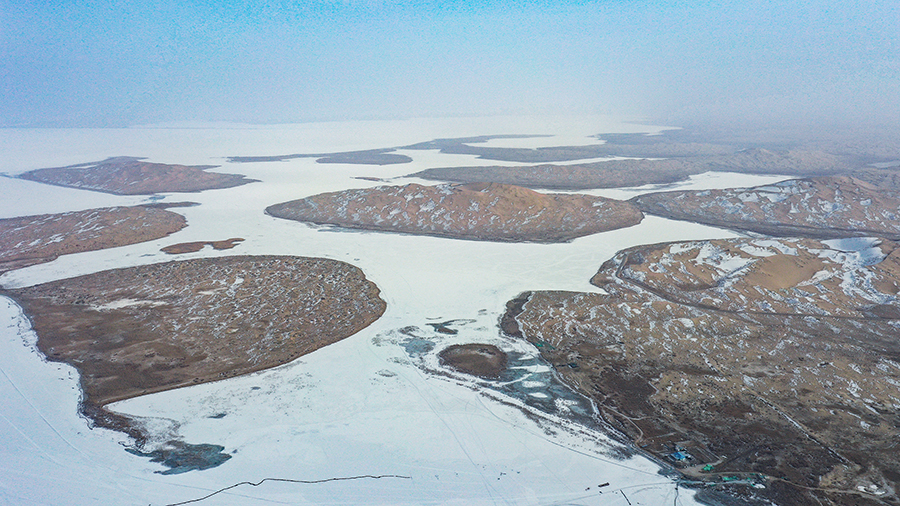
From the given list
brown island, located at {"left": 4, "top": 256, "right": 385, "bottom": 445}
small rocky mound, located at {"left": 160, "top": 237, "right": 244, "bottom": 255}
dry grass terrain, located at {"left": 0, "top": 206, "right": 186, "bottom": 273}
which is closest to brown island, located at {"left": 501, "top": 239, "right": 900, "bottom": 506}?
brown island, located at {"left": 4, "top": 256, "right": 385, "bottom": 445}

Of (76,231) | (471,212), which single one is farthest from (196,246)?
(471,212)

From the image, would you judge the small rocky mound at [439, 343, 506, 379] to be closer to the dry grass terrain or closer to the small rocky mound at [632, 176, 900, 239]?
the dry grass terrain

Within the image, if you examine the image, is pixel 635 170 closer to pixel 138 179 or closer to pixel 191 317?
pixel 191 317

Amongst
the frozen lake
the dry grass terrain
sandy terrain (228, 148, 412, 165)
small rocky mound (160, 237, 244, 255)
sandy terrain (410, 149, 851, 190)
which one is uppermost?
sandy terrain (228, 148, 412, 165)

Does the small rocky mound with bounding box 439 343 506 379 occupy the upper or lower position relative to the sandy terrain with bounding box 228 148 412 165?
lower

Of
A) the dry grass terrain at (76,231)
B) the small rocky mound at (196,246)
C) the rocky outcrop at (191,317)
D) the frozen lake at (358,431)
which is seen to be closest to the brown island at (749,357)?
the frozen lake at (358,431)

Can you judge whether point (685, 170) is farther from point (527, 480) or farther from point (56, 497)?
point (56, 497)
